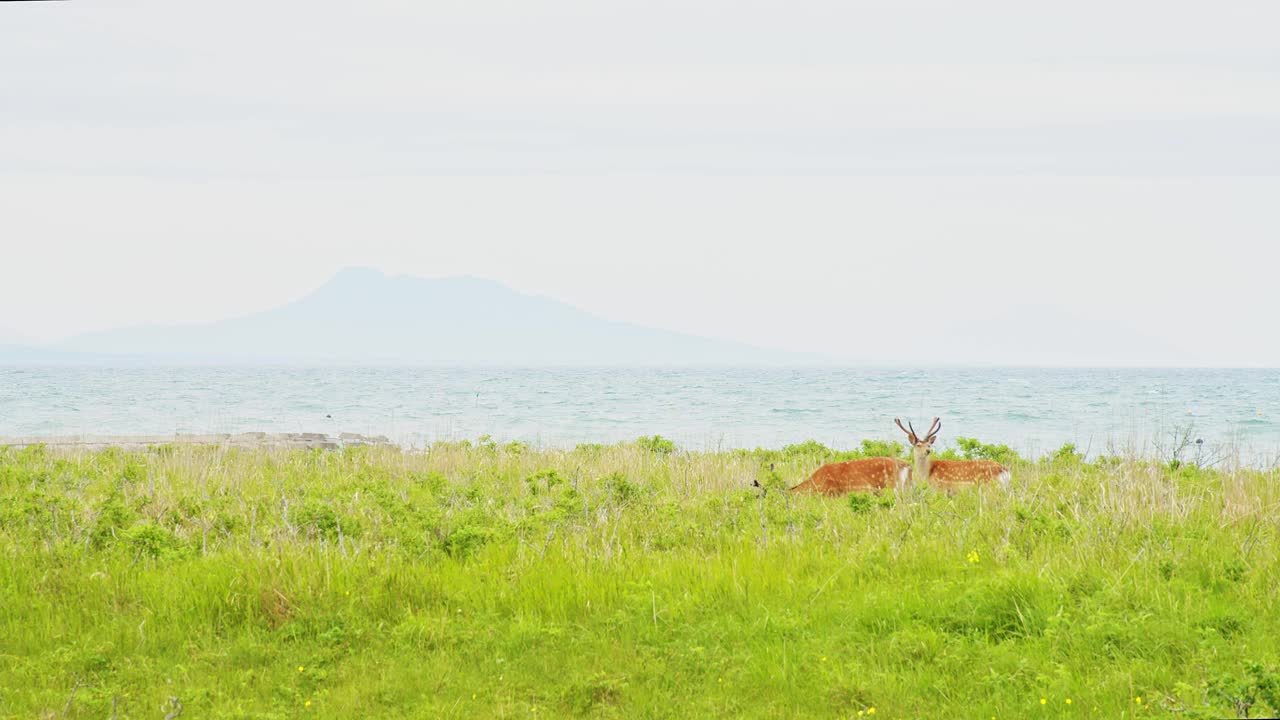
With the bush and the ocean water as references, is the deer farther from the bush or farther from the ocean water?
the ocean water

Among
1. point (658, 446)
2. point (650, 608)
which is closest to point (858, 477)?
point (650, 608)

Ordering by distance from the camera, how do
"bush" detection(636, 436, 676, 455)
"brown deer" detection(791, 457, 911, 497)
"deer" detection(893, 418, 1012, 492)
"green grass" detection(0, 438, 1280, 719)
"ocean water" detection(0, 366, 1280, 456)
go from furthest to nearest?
1. "ocean water" detection(0, 366, 1280, 456)
2. "bush" detection(636, 436, 676, 455)
3. "deer" detection(893, 418, 1012, 492)
4. "brown deer" detection(791, 457, 911, 497)
5. "green grass" detection(0, 438, 1280, 719)

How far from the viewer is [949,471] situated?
11250mm

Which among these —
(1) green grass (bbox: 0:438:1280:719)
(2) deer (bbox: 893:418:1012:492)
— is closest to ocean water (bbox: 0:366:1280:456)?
(2) deer (bbox: 893:418:1012:492)

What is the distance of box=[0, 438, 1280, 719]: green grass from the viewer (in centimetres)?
527

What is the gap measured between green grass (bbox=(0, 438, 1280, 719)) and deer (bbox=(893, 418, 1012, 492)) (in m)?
1.32

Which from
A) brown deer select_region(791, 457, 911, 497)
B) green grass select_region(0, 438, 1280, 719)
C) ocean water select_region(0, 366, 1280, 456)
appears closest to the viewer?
green grass select_region(0, 438, 1280, 719)

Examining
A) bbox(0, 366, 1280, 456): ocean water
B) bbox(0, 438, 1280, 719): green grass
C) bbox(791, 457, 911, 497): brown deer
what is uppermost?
bbox(791, 457, 911, 497): brown deer

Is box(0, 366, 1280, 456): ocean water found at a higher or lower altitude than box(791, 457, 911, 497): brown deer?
lower

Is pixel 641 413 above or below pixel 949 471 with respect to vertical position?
below

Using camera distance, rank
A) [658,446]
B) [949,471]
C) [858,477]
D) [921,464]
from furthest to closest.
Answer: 1. [658,446]
2. [949,471]
3. [921,464]
4. [858,477]

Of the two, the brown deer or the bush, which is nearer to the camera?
the brown deer

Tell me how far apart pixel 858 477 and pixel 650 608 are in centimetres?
524

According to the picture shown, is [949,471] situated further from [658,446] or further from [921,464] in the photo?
[658,446]
